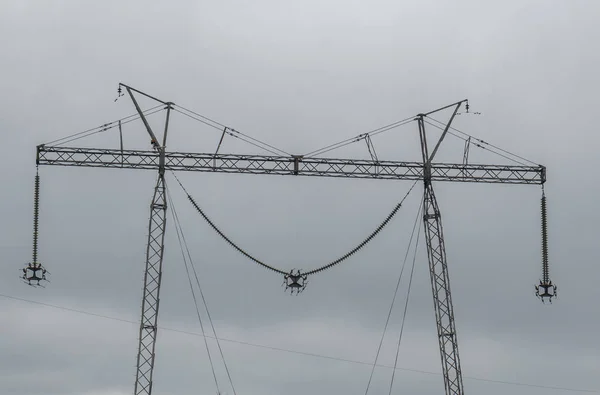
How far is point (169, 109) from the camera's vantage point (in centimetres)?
12306

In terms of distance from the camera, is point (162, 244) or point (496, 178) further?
point (496, 178)

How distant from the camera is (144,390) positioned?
4596 inches

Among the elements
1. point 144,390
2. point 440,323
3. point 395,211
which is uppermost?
point 395,211

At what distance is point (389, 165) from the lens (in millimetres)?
126062

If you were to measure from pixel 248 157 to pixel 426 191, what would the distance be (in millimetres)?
14416

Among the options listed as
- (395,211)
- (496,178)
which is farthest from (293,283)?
(496,178)

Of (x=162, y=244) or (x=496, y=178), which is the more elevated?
(x=496, y=178)

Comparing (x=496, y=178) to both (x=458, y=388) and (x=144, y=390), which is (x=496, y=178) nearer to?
(x=458, y=388)

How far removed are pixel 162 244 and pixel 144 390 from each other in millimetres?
11171

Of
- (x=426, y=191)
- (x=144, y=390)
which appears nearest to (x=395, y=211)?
(x=426, y=191)

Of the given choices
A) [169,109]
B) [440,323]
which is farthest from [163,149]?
[440,323]

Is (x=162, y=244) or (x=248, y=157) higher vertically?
(x=248, y=157)

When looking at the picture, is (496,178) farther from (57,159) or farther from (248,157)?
(57,159)

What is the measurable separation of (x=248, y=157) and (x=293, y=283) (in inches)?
440
